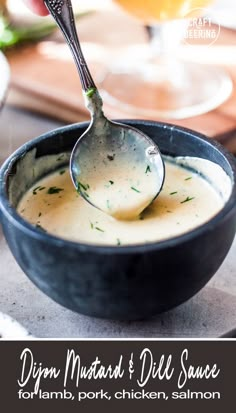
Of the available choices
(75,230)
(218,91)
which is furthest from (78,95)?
(75,230)

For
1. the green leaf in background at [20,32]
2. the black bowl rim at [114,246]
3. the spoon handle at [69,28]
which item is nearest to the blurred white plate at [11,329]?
the black bowl rim at [114,246]

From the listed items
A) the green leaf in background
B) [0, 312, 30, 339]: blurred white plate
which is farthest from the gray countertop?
the green leaf in background

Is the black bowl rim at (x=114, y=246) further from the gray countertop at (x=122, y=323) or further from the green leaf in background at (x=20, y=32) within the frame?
the green leaf in background at (x=20, y=32)

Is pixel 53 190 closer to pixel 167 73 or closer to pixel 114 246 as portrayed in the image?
pixel 114 246

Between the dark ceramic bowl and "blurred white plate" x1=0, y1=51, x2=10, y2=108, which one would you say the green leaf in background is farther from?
the dark ceramic bowl

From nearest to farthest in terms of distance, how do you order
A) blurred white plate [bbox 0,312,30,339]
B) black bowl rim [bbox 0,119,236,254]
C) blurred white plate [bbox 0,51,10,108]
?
black bowl rim [bbox 0,119,236,254] → blurred white plate [bbox 0,312,30,339] → blurred white plate [bbox 0,51,10,108]

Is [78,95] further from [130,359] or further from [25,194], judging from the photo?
[130,359]
